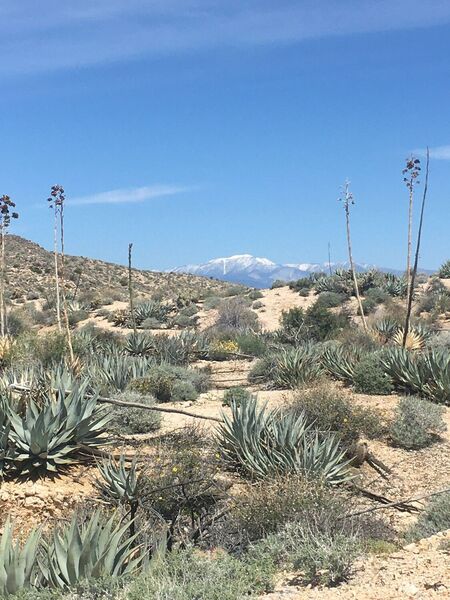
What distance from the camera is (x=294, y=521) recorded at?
18.5ft

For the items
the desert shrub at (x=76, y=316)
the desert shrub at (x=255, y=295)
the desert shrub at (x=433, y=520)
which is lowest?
the desert shrub at (x=433, y=520)

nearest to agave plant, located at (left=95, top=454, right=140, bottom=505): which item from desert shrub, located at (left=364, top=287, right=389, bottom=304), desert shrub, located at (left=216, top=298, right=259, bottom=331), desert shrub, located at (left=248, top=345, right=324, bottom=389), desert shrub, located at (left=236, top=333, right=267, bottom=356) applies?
desert shrub, located at (left=248, top=345, right=324, bottom=389)

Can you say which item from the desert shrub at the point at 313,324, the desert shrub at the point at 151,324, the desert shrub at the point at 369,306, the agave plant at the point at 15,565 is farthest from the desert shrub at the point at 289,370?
the desert shrub at the point at 369,306

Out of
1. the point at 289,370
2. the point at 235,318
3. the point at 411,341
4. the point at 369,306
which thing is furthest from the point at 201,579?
the point at 369,306

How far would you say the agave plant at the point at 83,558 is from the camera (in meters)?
4.51

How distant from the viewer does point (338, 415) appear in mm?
10062

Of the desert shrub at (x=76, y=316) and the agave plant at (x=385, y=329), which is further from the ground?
the desert shrub at (x=76, y=316)

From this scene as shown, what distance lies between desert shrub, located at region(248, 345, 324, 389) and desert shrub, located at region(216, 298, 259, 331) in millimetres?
9813

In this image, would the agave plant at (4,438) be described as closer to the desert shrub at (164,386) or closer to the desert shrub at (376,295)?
the desert shrub at (164,386)

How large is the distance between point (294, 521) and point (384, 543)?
2.90 feet

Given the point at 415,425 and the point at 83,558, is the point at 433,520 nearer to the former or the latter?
the point at 83,558

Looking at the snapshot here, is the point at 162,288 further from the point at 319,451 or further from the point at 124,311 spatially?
the point at 319,451

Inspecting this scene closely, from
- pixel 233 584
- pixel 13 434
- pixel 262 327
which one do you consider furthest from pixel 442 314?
pixel 233 584

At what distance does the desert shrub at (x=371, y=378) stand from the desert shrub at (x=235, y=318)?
11.8m
